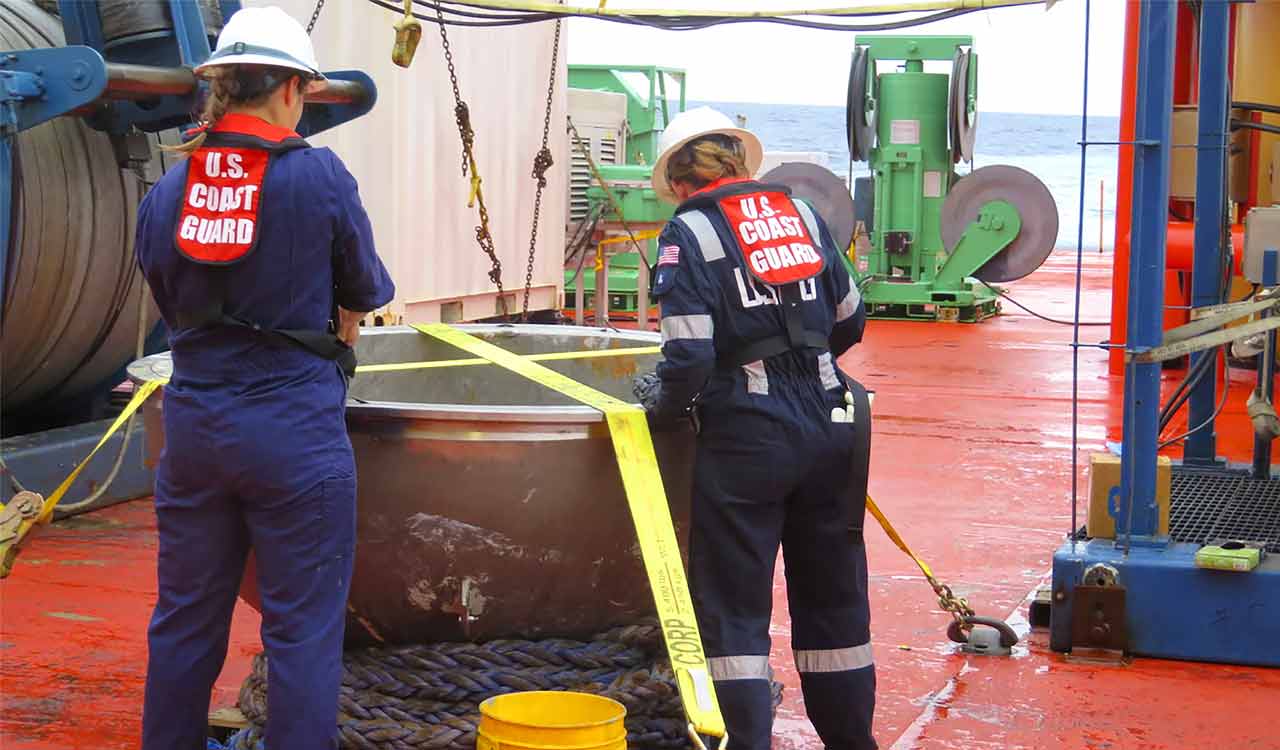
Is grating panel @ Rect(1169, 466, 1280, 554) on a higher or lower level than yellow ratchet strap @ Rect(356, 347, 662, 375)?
lower

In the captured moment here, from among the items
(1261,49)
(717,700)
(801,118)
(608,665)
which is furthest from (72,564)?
(801,118)

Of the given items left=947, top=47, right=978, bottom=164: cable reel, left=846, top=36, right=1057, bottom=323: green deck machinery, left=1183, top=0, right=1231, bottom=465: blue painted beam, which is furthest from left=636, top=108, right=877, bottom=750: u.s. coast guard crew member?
left=947, top=47, right=978, bottom=164: cable reel

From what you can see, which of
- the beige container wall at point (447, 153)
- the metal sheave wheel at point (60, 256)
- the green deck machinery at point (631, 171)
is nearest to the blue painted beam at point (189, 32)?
the metal sheave wheel at point (60, 256)

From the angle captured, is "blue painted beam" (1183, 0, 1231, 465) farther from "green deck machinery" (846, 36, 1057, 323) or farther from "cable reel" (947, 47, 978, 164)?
"cable reel" (947, 47, 978, 164)

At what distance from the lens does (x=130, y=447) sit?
743 cm

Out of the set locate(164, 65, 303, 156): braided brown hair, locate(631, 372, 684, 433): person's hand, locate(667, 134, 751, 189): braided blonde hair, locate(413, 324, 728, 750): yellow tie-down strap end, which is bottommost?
locate(413, 324, 728, 750): yellow tie-down strap end

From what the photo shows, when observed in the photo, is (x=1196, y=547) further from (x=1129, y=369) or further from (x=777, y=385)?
(x=777, y=385)

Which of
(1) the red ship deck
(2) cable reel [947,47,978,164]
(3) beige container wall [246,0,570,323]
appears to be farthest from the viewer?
(2) cable reel [947,47,978,164]

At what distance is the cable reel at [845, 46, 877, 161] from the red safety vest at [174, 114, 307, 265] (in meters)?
12.2

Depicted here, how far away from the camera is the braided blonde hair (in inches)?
151

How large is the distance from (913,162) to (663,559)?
12.2 meters

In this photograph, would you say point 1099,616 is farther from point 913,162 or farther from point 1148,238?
point 913,162

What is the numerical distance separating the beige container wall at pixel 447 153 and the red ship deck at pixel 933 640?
2.59 meters

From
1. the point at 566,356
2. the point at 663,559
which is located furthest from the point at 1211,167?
the point at 663,559
